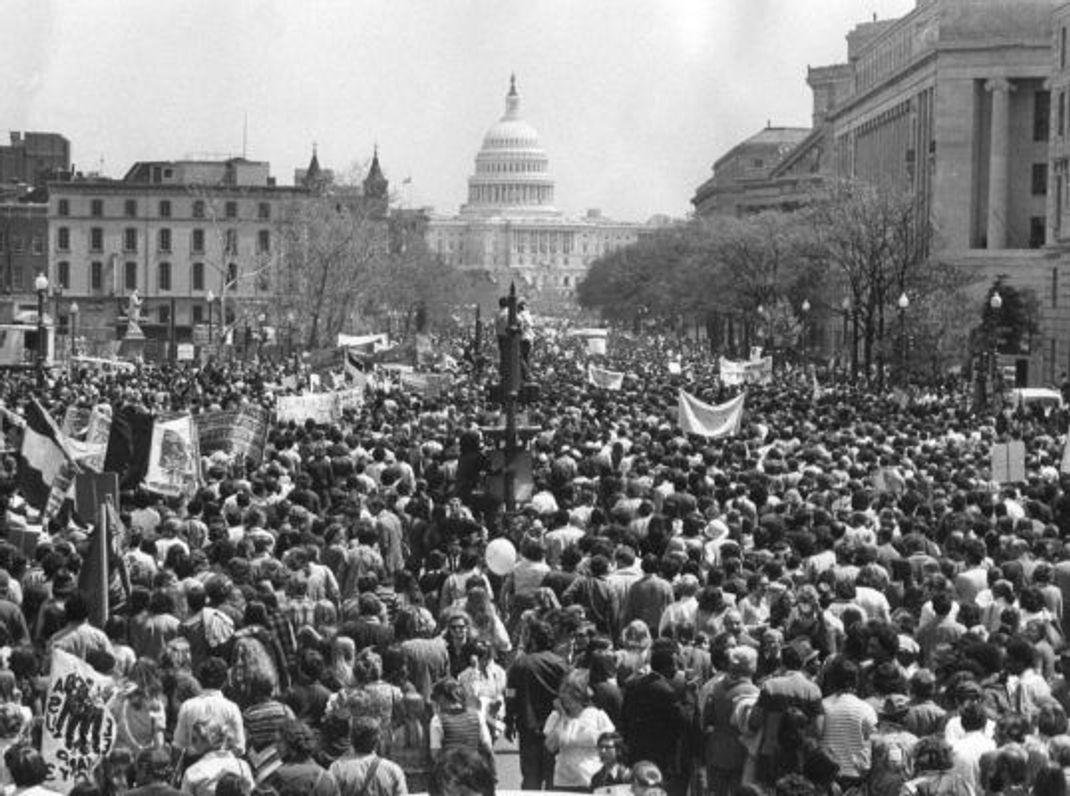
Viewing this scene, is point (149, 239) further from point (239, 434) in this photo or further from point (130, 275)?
point (239, 434)

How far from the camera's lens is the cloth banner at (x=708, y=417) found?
36875 mm

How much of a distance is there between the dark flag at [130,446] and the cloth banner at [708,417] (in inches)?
540

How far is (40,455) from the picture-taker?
22.4 m

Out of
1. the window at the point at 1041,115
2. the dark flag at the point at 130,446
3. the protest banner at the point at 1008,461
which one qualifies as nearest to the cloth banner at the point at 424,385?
the protest banner at the point at 1008,461

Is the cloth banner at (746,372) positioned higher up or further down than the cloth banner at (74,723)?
higher up

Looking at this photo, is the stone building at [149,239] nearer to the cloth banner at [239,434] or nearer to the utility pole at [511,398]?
the cloth banner at [239,434]

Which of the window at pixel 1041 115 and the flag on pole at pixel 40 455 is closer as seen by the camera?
the flag on pole at pixel 40 455

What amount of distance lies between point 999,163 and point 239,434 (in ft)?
271

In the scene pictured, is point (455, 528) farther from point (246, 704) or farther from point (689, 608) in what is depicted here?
point (246, 704)

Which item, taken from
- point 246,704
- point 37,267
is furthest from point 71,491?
point 37,267

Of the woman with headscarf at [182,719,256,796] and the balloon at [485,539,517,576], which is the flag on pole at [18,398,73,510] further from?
the woman with headscarf at [182,719,256,796]

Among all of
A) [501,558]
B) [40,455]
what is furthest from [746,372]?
[501,558]

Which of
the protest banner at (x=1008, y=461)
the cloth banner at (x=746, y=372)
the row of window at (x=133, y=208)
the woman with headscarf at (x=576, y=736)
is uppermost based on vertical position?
the row of window at (x=133, y=208)

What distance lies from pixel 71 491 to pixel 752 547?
6.27 m
